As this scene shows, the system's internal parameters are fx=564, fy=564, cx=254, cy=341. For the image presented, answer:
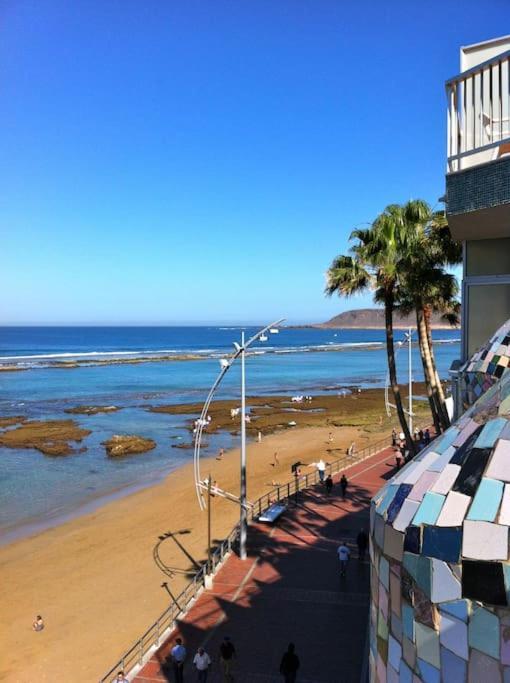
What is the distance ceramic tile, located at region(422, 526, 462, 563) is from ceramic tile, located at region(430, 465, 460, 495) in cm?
20

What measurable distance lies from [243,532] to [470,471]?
14.8 metres

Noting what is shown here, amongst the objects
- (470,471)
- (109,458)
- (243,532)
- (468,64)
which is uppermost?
(468,64)

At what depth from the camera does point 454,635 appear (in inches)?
101

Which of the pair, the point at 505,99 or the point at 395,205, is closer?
the point at 505,99

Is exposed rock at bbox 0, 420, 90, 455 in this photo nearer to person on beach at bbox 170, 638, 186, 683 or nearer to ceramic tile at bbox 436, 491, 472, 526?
person on beach at bbox 170, 638, 186, 683

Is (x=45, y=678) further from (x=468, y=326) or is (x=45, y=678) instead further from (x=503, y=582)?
(x=503, y=582)

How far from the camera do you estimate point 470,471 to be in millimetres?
2711

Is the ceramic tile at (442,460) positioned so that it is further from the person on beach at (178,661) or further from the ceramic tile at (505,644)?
the person on beach at (178,661)

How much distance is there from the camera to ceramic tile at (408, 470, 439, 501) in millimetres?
2850

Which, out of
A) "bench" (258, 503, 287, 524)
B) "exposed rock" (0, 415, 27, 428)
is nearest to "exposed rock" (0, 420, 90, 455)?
"exposed rock" (0, 415, 27, 428)

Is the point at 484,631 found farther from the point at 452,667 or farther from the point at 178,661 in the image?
the point at 178,661

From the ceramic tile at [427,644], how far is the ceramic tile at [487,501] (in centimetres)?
60

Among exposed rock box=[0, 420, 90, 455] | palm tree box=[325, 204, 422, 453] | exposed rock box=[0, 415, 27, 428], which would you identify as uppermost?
palm tree box=[325, 204, 422, 453]

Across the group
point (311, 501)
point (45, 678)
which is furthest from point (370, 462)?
point (45, 678)
